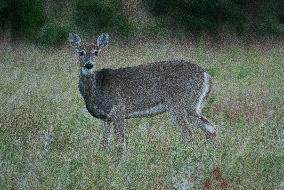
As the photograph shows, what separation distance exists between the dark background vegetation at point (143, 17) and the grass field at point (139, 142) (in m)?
6.19

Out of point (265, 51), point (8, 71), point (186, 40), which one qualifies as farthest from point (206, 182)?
point (186, 40)

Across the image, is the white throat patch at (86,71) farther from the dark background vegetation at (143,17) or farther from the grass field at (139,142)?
the dark background vegetation at (143,17)

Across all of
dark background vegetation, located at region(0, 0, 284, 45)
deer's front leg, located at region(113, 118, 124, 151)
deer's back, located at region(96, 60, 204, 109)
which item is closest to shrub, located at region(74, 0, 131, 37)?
dark background vegetation, located at region(0, 0, 284, 45)

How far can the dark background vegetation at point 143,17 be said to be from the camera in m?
19.8

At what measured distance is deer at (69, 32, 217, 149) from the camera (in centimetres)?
812

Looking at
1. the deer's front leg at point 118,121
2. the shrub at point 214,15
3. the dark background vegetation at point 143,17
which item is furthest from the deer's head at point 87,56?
the shrub at point 214,15

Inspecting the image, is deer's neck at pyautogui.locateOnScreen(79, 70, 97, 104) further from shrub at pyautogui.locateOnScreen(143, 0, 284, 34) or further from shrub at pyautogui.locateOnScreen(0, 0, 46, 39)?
shrub at pyautogui.locateOnScreen(0, 0, 46, 39)

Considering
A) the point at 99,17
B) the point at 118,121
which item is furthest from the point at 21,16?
the point at 118,121

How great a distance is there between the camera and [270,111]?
8.59 metres

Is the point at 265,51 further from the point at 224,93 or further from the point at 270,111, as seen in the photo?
the point at 270,111

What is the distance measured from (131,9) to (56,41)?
314 cm

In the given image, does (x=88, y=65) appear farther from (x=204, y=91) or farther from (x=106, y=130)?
(x=204, y=91)

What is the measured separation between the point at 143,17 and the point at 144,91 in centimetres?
1235

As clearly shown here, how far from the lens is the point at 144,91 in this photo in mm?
8375
